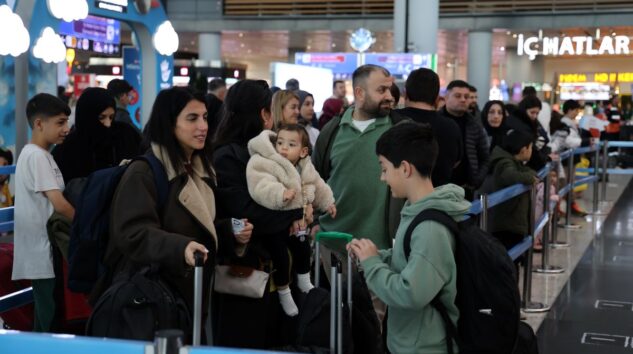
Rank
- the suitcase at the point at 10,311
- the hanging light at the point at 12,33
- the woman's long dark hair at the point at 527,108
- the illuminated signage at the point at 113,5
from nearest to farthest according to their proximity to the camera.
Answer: the suitcase at the point at 10,311, the hanging light at the point at 12,33, the woman's long dark hair at the point at 527,108, the illuminated signage at the point at 113,5

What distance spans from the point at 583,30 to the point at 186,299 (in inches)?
1029

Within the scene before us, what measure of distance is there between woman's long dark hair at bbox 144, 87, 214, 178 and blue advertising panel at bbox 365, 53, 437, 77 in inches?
520

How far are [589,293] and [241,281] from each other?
4.76 m

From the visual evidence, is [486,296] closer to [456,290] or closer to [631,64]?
[456,290]

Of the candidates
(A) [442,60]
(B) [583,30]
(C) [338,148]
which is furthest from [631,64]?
(C) [338,148]

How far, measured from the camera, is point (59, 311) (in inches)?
172

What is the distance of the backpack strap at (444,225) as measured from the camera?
9.57 feet

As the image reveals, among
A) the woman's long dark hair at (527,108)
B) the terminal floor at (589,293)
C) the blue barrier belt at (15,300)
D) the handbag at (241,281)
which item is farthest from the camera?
the woman's long dark hair at (527,108)

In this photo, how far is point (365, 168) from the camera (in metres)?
4.80

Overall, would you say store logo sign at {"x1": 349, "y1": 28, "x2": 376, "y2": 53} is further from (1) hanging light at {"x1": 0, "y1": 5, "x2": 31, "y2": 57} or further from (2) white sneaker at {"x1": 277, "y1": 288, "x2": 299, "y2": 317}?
(2) white sneaker at {"x1": 277, "y1": 288, "x2": 299, "y2": 317}

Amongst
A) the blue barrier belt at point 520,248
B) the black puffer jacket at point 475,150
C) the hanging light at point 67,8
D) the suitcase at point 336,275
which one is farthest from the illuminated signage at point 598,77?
the suitcase at point 336,275

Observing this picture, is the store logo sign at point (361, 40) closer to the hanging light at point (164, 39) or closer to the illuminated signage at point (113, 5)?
the hanging light at point (164, 39)

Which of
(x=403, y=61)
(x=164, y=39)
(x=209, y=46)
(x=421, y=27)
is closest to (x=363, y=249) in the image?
(x=164, y=39)

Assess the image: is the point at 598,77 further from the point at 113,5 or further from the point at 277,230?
the point at 277,230
